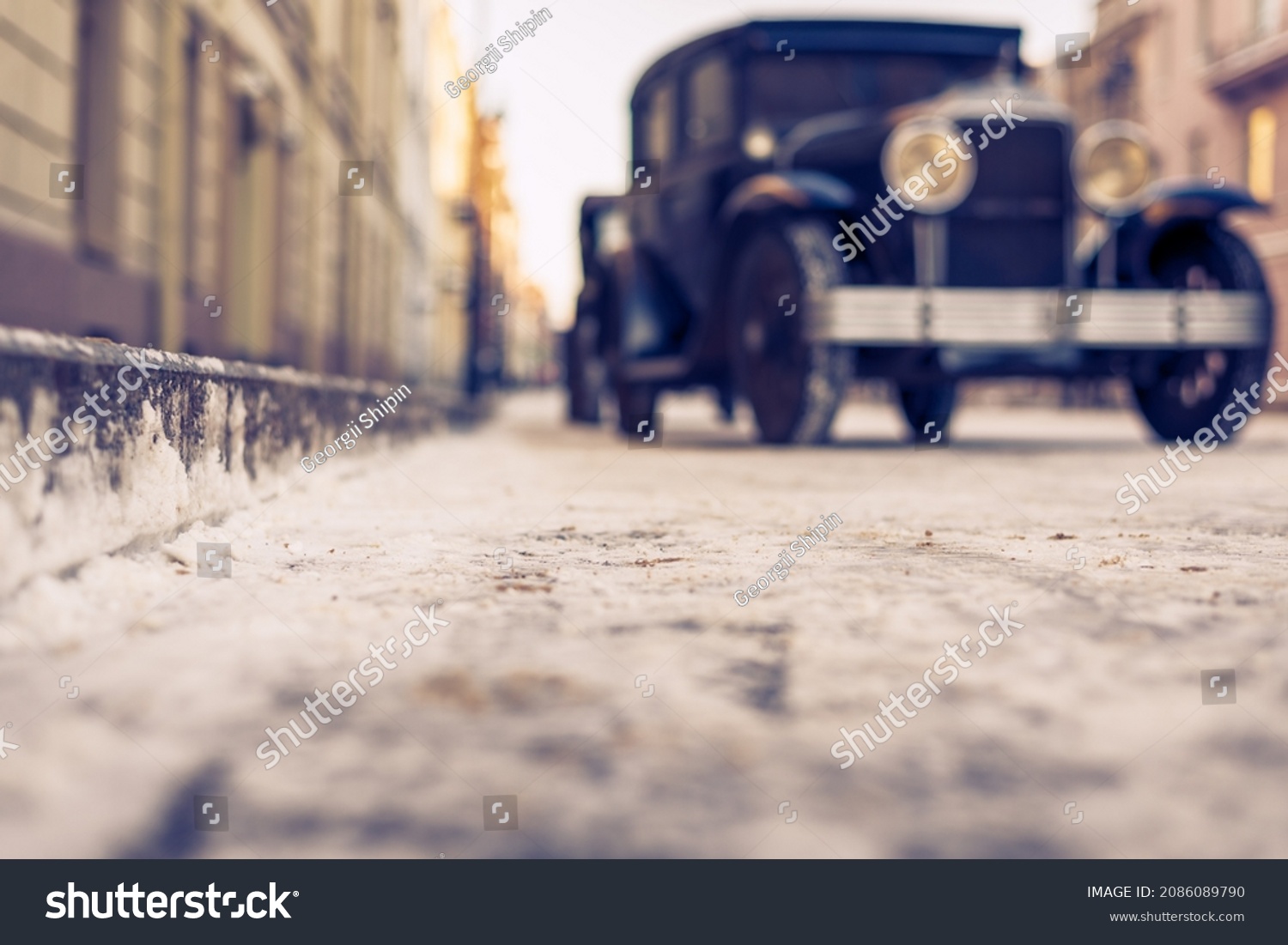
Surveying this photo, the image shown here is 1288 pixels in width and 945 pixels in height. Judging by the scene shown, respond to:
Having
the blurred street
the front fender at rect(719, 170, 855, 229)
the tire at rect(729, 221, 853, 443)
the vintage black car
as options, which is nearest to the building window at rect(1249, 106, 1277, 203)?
the vintage black car

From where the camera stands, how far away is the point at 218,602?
1604 mm

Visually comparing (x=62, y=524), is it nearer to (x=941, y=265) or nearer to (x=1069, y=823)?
(x=1069, y=823)

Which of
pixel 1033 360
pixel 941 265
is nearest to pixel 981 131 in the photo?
pixel 941 265

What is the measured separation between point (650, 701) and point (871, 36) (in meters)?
6.44

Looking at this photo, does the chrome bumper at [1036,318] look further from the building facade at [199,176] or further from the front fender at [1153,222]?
the building facade at [199,176]

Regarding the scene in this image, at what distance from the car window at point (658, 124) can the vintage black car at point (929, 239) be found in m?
0.35

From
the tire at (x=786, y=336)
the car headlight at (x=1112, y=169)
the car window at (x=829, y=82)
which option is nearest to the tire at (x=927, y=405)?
the car window at (x=829, y=82)

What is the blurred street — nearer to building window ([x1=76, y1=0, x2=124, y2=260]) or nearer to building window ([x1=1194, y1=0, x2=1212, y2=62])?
building window ([x1=76, y1=0, x2=124, y2=260])

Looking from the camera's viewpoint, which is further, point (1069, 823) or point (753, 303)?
point (753, 303)

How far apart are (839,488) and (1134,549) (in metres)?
1.47

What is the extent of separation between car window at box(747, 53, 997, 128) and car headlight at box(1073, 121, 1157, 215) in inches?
44.8

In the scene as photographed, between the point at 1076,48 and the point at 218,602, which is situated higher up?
the point at 1076,48

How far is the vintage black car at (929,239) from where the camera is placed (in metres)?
5.69
